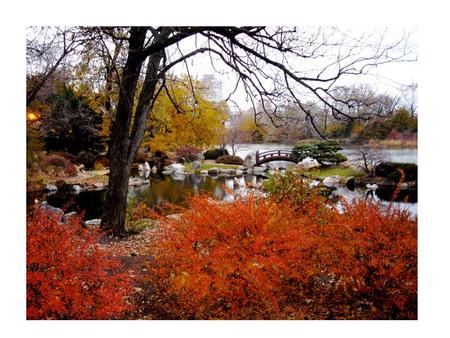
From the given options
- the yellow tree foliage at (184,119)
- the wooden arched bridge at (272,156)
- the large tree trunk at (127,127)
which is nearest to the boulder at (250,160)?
the wooden arched bridge at (272,156)

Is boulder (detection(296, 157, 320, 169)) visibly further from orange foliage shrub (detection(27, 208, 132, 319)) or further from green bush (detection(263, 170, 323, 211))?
orange foliage shrub (detection(27, 208, 132, 319))

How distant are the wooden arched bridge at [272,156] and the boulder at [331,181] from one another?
0.30 meters

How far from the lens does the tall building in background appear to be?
137 inches

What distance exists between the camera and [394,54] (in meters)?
3.20

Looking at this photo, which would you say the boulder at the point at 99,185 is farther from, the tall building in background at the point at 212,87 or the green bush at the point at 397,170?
the green bush at the point at 397,170

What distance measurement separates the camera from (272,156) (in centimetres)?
354

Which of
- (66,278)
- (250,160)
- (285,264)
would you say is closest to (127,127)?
(250,160)

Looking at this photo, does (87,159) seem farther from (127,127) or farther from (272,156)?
(272,156)

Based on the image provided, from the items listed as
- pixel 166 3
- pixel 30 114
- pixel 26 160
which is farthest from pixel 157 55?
pixel 26 160

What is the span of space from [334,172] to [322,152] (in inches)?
7.8

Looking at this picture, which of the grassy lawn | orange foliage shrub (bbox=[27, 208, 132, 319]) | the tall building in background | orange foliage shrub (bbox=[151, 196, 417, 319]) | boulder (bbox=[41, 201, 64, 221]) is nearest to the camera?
orange foliage shrub (bbox=[27, 208, 132, 319])

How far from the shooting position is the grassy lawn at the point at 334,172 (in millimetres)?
3359

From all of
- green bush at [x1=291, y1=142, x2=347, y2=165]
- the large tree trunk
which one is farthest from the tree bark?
green bush at [x1=291, y1=142, x2=347, y2=165]

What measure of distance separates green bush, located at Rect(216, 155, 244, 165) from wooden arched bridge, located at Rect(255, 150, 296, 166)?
145mm
